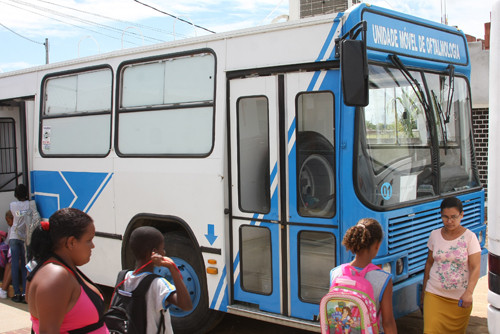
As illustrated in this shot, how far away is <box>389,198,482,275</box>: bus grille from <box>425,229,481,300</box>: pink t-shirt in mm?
345

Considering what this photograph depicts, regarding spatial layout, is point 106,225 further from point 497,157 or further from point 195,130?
point 497,157

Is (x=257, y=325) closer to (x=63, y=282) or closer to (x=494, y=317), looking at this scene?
(x=494, y=317)

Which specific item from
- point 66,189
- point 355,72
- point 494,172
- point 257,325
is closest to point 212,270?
point 257,325

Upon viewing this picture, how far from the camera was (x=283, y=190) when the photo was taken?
15.6 feet

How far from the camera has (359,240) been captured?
3.35 m

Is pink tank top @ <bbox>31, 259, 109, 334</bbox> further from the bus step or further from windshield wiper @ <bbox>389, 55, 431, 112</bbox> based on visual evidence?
windshield wiper @ <bbox>389, 55, 431, 112</bbox>

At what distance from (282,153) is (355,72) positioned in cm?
103

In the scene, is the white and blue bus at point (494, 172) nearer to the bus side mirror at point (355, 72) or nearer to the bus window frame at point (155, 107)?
the bus side mirror at point (355, 72)

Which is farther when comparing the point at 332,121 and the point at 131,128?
the point at 131,128

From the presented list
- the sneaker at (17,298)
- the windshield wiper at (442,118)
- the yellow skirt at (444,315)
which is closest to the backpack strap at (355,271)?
the yellow skirt at (444,315)

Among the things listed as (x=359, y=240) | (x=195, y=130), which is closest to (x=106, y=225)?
→ (x=195, y=130)

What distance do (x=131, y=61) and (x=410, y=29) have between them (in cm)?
292

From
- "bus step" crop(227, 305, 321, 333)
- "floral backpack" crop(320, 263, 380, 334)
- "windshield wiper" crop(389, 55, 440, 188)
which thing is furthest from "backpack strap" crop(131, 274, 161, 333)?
"windshield wiper" crop(389, 55, 440, 188)

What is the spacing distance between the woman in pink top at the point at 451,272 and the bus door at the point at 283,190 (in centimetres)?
79
